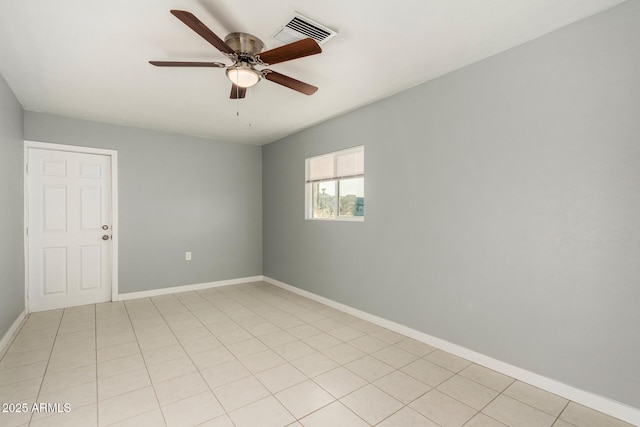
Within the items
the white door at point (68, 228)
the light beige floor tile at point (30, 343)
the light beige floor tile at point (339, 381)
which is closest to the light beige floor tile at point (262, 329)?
the light beige floor tile at point (339, 381)

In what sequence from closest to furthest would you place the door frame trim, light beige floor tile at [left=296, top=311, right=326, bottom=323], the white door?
light beige floor tile at [left=296, top=311, right=326, bottom=323] < the door frame trim < the white door

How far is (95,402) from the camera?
1970 mm

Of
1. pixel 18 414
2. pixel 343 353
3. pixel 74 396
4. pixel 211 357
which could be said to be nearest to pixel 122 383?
pixel 74 396

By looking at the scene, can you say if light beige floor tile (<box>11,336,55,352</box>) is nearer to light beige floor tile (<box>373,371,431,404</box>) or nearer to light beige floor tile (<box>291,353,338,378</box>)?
light beige floor tile (<box>291,353,338,378</box>)

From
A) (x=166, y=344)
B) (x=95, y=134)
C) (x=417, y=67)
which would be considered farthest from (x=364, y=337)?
(x=95, y=134)

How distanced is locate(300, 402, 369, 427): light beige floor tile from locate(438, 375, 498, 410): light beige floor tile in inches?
28.3

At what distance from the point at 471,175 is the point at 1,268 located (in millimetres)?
4277

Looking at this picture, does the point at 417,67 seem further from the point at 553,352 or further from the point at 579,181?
the point at 553,352

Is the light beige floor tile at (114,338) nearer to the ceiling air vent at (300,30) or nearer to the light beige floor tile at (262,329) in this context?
the light beige floor tile at (262,329)

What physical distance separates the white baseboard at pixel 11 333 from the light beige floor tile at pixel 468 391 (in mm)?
3756

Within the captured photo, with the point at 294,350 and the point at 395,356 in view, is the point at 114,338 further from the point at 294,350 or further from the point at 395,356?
the point at 395,356

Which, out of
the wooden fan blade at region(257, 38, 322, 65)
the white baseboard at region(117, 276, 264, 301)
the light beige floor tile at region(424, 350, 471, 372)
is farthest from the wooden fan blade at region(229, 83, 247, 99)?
the white baseboard at region(117, 276, 264, 301)

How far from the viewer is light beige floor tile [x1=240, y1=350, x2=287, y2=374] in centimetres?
243

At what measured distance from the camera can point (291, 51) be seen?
1.89 m
